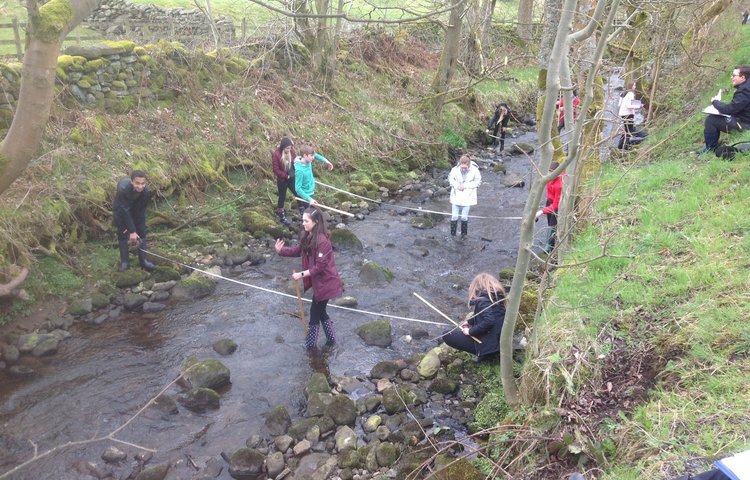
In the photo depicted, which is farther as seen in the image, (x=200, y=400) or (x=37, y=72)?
(x=200, y=400)

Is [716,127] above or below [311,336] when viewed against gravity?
above

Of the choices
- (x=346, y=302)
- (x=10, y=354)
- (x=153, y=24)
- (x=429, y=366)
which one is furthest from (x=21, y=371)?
(x=153, y=24)

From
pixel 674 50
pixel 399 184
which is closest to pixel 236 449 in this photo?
pixel 399 184

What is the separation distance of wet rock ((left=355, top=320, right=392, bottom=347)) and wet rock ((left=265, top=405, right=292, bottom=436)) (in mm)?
2168

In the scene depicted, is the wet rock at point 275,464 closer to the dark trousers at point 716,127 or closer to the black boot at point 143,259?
the black boot at point 143,259

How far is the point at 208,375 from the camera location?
791 cm

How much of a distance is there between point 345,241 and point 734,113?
795 centimetres

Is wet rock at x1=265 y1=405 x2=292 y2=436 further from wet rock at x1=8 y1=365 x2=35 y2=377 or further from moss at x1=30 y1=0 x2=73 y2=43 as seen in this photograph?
moss at x1=30 y1=0 x2=73 y2=43

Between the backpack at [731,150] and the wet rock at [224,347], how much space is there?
9.02 meters

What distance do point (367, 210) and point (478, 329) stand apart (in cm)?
795

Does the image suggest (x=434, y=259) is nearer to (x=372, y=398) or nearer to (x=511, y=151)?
(x=372, y=398)

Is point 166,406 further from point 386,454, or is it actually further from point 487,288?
point 487,288

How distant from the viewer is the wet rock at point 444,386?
7.72 metres

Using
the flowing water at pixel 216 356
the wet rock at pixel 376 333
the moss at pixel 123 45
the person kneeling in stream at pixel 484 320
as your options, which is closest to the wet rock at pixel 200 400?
the flowing water at pixel 216 356
